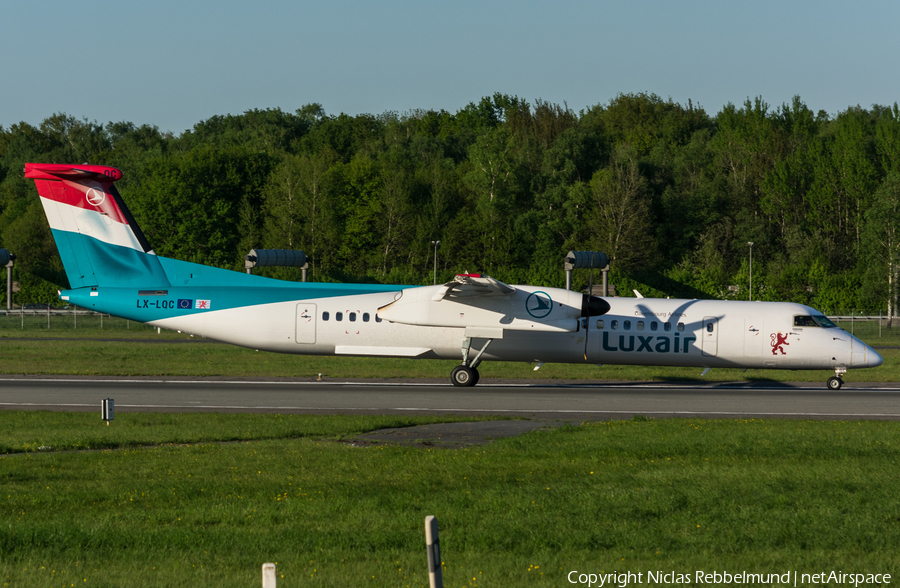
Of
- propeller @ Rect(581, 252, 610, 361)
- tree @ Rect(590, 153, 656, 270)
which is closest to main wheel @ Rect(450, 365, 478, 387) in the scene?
propeller @ Rect(581, 252, 610, 361)

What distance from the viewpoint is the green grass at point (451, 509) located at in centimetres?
838

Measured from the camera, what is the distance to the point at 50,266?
89.6 m

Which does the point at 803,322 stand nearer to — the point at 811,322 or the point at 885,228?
the point at 811,322

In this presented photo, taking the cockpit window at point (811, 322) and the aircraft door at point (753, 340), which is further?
the cockpit window at point (811, 322)

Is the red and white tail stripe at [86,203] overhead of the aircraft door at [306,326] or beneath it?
overhead

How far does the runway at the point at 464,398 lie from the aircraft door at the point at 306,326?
1503 millimetres

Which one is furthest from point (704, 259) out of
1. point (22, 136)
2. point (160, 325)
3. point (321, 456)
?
point (22, 136)

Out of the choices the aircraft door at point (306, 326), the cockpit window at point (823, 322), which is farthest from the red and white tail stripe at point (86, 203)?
the cockpit window at point (823, 322)

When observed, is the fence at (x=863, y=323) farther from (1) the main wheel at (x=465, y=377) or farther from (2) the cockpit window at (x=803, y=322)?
(1) the main wheel at (x=465, y=377)

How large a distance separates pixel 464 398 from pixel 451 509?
1374 cm

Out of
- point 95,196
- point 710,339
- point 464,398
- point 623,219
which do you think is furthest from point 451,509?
point 623,219

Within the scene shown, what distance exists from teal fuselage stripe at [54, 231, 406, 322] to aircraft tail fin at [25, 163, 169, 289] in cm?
3

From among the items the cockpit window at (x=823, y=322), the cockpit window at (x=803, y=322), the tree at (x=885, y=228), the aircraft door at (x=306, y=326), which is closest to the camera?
the aircraft door at (x=306, y=326)

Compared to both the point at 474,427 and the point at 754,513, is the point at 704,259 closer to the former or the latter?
the point at 474,427
